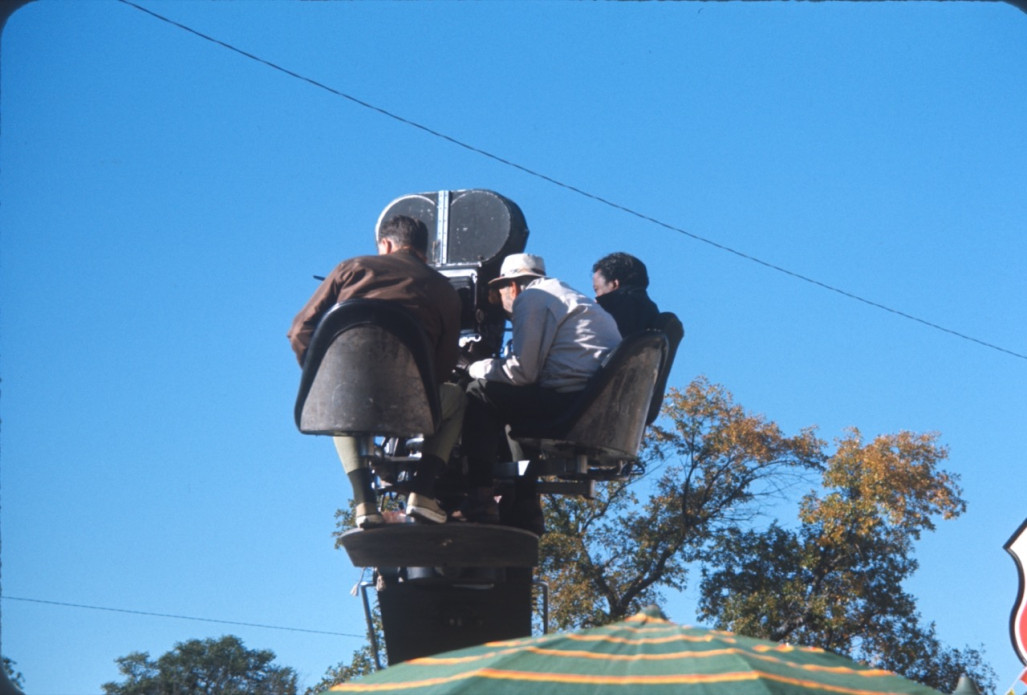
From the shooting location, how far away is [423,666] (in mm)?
4012

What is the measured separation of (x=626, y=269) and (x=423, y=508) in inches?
75.9

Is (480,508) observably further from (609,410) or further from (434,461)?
(609,410)

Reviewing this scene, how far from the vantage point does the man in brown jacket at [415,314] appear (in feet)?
20.1

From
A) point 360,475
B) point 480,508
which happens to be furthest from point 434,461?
point 480,508

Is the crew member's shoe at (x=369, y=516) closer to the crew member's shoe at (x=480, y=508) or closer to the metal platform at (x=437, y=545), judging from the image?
the metal platform at (x=437, y=545)

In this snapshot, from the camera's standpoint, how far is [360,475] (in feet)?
20.5

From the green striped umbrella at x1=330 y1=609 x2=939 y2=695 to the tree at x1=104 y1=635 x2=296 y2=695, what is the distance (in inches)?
369

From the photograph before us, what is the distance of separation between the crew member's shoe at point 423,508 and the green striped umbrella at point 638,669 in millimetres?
2124

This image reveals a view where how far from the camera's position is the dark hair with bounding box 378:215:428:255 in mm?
6531

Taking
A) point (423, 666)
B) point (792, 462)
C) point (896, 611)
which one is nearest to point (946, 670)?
point (896, 611)

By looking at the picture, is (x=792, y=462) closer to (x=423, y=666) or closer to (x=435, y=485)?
(x=435, y=485)

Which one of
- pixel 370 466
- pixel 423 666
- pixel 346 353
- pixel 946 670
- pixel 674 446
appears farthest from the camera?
pixel 674 446

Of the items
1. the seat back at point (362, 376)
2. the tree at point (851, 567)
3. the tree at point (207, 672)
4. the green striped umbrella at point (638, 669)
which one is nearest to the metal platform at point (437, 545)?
the seat back at point (362, 376)

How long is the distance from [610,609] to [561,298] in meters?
15.3
